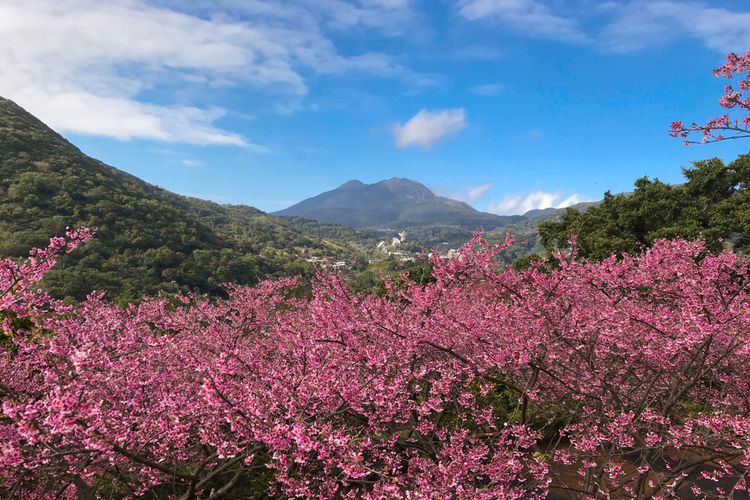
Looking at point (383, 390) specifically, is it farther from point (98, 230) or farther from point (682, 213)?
point (98, 230)

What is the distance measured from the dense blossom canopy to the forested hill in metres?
41.6

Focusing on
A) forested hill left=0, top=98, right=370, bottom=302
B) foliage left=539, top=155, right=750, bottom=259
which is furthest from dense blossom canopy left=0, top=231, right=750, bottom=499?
forested hill left=0, top=98, right=370, bottom=302

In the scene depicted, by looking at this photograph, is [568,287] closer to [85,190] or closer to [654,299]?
[654,299]

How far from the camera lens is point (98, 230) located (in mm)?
54375

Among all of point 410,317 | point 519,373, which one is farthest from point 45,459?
point 519,373

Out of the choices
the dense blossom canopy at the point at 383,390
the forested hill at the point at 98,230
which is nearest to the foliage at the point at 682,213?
the dense blossom canopy at the point at 383,390

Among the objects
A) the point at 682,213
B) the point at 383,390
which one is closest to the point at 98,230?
the point at 383,390

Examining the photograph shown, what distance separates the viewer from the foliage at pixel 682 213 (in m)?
26.5

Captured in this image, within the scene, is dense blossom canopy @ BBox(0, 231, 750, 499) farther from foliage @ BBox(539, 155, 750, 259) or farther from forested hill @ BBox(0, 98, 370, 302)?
forested hill @ BBox(0, 98, 370, 302)

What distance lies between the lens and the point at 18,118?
90562 mm

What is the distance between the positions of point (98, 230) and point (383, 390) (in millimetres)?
62072

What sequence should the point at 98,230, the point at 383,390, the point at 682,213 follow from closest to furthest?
the point at 383,390 → the point at 682,213 → the point at 98,230

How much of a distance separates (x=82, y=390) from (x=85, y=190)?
79.3 metres

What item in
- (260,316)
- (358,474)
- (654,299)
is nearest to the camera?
(358,474)
